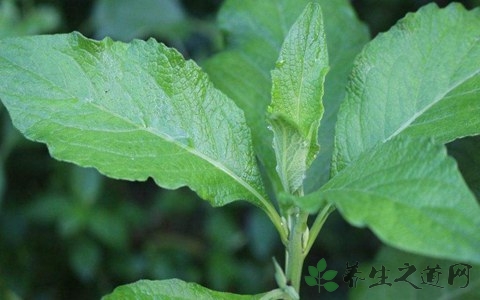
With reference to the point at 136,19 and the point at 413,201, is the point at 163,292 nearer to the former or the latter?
the point at 413,201

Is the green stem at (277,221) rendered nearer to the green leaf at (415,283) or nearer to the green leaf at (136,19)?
the green leaf at (415,283)

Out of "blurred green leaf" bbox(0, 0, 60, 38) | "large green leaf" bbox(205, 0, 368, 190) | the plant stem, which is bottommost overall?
"blurred green leaf" bbox(0, 0, 60, 38)

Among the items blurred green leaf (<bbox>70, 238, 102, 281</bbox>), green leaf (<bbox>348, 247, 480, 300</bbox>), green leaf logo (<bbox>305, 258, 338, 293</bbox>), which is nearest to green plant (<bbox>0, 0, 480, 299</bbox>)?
green leaf logo (<bbox>305, 258, 338, 293</bbox>)

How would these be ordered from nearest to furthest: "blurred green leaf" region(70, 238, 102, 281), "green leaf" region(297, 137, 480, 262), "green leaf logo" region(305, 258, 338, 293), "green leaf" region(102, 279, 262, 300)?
1. "green leaf" region(297, 137, 480, 262)
2. "green leaf" region(102, 279, 262, 300)
3. "green leaf logo" region(305, 258, 338, 293)
4. "blurred green leaf" region(70, 238, 102, 281)

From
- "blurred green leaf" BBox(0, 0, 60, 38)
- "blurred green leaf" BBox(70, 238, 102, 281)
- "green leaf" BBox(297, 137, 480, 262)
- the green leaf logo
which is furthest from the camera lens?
"blurred green leaf" BBox(70, 238, 102, 281)

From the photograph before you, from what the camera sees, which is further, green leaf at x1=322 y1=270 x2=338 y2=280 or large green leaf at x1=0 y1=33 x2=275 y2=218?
→ green leaf at x1=322 y1=270 x2=338 y2=280

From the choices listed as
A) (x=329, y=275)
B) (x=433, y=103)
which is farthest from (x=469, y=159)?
(x=329, y=275)

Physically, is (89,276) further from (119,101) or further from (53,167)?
(119,101)

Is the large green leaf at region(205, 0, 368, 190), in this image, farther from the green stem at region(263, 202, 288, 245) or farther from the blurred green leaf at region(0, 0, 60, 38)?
the blurred green leaf at region(0, 0, 60, 38)
